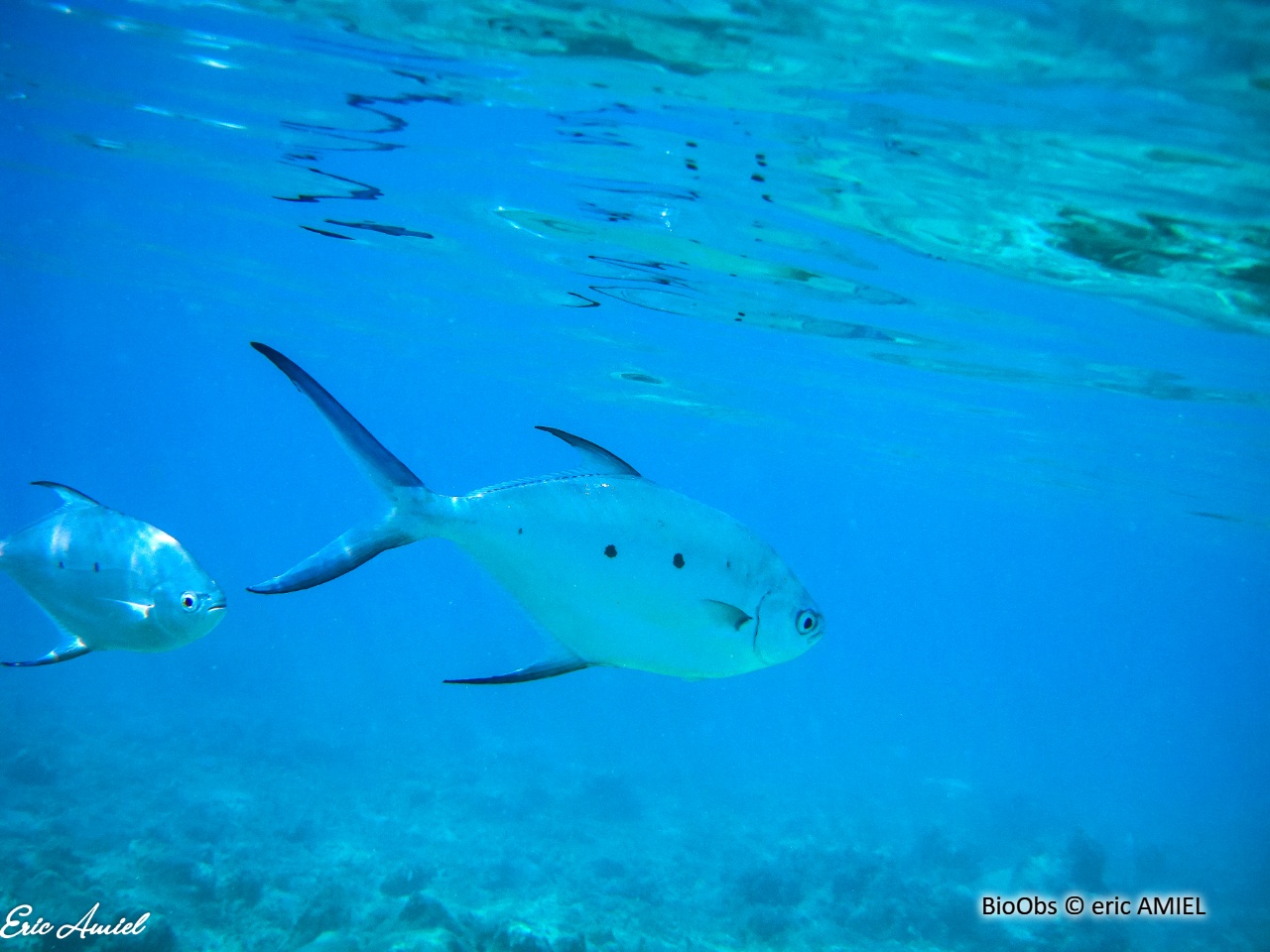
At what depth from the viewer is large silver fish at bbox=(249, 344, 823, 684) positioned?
275cm

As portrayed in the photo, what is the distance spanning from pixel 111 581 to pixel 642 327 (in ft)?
58.6

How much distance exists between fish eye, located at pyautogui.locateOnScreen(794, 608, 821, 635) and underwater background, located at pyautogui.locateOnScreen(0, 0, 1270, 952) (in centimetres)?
341

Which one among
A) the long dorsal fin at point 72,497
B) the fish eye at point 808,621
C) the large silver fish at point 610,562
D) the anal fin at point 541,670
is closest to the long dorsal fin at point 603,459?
the large silver fish at point 610,562

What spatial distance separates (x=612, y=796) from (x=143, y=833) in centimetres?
1201

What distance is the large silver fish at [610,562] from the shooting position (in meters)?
2.75

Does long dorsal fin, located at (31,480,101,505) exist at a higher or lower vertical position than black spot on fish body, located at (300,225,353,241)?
lower

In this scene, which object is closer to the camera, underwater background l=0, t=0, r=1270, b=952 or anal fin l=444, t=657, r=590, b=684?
anal fin l=444, t=657, r=590, b=684

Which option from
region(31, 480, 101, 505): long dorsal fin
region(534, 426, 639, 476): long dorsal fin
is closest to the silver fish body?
region(534, 426, 639, 476): long dorsal fin

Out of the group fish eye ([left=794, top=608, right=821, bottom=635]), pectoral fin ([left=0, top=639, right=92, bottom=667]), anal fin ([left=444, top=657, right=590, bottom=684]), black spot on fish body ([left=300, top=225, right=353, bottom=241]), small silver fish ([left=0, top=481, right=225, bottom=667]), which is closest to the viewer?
anal fin ([left=444, top=657, right=590, bottom=684])

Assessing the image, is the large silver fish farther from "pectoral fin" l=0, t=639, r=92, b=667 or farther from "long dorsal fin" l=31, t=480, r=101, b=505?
"long dorsal fin" l=31, t=480, r=101, b=505

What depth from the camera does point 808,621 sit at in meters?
2.94

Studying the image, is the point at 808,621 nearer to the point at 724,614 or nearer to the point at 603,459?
the point at 724,614

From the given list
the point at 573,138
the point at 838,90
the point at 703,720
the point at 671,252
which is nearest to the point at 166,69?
the point at 573,138

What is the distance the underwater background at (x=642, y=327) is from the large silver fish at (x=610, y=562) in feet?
11.4
